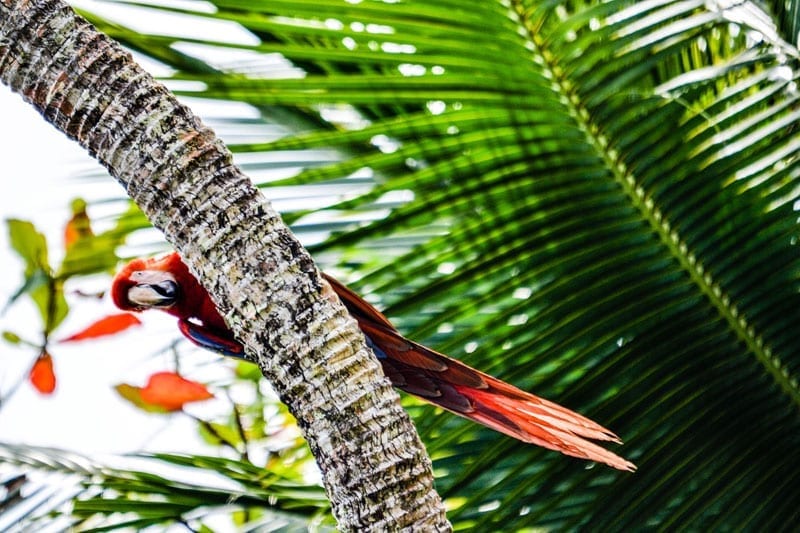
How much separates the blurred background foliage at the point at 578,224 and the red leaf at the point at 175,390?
597 millimetres

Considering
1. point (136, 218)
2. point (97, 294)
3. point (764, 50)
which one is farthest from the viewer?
point (97, 294)

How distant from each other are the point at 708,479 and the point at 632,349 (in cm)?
19

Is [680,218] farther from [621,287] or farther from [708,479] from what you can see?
[708,479]

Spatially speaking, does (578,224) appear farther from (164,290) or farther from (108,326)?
(108,326)

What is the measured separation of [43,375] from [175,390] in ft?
0.93

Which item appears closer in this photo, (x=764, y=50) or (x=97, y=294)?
(x=764, y=50)

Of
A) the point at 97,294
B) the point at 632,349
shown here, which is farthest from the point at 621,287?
the point at 97,294

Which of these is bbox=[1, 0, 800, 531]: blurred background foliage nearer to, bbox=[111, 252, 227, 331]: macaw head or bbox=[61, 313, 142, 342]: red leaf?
bbox=[111, 252, 227, 331]: macaw head

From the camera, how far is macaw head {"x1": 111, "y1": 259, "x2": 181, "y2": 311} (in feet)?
4.92

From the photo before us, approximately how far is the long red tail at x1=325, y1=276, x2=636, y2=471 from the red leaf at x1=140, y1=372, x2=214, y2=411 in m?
0.76

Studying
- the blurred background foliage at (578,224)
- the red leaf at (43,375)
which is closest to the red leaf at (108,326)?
the red leaf at (43,375)

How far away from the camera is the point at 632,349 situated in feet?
4.02

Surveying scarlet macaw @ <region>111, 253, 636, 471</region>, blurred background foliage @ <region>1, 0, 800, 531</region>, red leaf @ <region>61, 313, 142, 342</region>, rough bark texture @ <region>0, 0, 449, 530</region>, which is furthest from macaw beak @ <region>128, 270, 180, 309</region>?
rough bark texture @ <region>0, 0, 449, 530</region>

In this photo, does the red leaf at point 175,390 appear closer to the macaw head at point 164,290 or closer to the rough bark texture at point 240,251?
the macaw head at point 164,290
